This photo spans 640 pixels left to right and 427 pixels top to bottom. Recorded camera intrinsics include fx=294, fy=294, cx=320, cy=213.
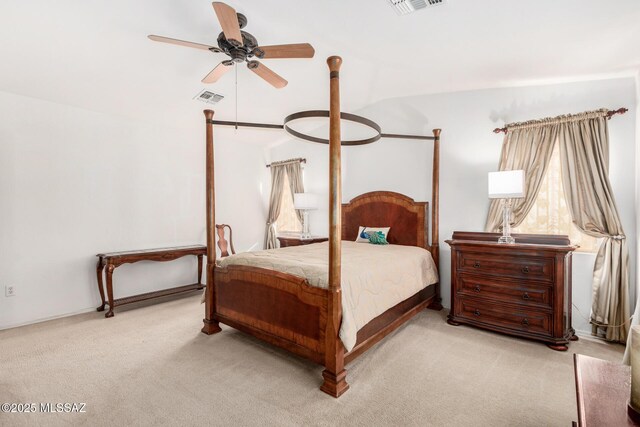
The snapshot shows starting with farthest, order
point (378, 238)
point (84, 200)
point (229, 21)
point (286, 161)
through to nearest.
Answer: point (286, 161) → point (378, 238) → point (84, 200) → point (229, 21)

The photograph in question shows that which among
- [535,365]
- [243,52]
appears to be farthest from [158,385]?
[535,365]

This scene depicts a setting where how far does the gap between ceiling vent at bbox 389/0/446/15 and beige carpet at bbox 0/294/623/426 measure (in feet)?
9.31

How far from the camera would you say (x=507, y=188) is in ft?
9.85

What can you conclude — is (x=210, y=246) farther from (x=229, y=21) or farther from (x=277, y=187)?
(x=277, y=187)

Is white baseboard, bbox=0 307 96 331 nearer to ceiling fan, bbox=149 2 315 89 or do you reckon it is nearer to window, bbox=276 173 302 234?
window, bbox=276 173 302 234

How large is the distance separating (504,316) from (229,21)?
3.54 metres

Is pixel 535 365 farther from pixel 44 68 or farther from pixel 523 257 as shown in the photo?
pixel 44 68

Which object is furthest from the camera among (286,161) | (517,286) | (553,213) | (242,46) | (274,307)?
(286,161)

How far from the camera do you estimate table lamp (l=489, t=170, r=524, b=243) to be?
295 centimetres

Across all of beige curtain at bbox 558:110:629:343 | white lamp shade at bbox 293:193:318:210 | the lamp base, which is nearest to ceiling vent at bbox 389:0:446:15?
beige curtain at bbox 558:110:629:343

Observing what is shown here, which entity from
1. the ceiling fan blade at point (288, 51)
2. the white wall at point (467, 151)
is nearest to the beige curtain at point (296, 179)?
the white wall at point (467, 151)

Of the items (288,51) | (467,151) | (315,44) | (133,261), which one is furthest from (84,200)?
(467,151)

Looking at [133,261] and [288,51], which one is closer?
[288,51]

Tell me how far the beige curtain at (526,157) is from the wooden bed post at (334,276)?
2.48m
